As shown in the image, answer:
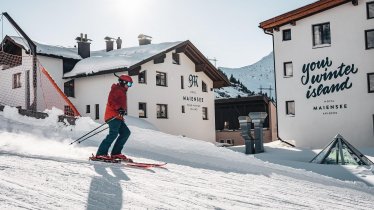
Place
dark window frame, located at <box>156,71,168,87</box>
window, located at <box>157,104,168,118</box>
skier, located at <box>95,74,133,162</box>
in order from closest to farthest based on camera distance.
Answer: skier, located at <box>95,74,133,162</box>, window, located at <box>157,104,168,118</box>, dark window frame, located at <box>156,71,168,87</box>

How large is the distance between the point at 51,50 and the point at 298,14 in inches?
600

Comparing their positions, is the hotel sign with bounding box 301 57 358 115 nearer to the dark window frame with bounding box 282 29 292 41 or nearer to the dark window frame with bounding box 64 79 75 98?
the dark window frame with bounding box 282 29 292 41

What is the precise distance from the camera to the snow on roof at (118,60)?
79.2 ft

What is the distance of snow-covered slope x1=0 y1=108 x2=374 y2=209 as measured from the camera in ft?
14.6

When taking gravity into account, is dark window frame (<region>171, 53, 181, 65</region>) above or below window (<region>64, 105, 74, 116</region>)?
above

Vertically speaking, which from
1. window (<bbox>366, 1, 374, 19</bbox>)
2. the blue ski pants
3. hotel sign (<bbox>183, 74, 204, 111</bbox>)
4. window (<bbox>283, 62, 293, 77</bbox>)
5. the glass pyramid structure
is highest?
window (<bbox>366, 1, 374, 19</bbox>)

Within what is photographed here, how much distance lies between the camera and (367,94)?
69.3ft

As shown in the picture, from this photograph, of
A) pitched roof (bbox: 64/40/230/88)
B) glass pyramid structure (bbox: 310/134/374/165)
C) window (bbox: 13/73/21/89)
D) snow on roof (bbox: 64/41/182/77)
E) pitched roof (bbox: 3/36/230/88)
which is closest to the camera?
glass pyramid structure (bbox: 310/134/374/165)

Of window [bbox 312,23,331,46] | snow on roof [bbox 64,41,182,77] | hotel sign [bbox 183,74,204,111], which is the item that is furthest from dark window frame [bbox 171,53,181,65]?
window [bbox 312,23,331,46]

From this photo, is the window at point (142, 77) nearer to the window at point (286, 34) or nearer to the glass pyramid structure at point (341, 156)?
the window at point (286, 34)

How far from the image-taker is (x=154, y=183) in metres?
5.69

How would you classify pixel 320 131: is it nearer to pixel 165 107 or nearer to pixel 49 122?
pixel 165 107

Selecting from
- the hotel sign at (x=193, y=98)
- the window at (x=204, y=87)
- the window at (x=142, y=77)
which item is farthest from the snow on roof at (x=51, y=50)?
the window at (x=204, y=87)

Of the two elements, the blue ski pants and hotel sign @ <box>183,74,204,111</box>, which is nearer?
the blue ski pants
